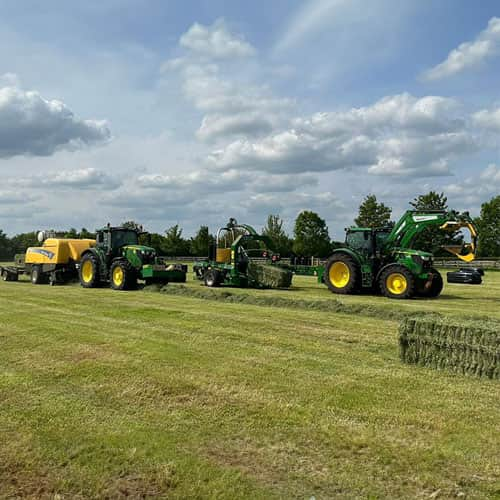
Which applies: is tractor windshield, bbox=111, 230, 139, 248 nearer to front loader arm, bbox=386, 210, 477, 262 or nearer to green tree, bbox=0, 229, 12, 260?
front loader arm, bbox=386, 210, 477, 262

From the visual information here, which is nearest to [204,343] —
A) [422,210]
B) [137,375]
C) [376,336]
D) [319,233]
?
[137,375]

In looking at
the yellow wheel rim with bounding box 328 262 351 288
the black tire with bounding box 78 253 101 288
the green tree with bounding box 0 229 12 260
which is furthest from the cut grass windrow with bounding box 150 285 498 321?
the green tree with bounding box 0 229 12 260

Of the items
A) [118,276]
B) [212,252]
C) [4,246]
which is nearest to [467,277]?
[212,252]

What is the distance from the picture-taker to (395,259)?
17078 millimetres

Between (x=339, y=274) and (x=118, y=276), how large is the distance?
7.49 metres

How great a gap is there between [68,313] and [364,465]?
9.06 m

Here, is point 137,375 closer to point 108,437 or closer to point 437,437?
point 108,437

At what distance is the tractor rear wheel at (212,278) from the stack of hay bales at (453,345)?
13.4 meters

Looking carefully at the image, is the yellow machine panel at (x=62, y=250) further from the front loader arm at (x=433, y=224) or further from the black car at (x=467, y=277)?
the black car at (x=467, y=277)

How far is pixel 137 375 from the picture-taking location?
20.6 ft

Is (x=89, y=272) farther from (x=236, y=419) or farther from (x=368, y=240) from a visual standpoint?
(x=236, y=419)

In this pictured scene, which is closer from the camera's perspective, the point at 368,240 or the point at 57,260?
the point at 368,240

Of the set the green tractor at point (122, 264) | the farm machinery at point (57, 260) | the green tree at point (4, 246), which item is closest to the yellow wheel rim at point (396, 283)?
the green tractor at point (122, 264)

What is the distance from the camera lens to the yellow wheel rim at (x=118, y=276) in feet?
61.0
